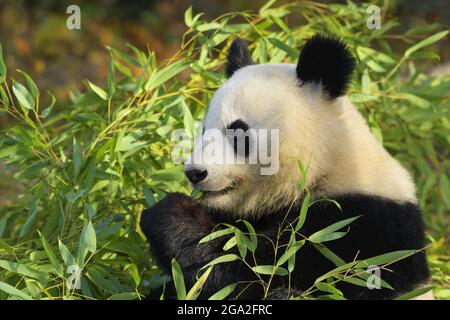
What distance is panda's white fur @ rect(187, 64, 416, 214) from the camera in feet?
9.03

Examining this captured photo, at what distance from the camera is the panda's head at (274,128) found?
9.05ft

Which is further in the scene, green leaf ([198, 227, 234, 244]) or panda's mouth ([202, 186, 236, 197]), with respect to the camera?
panda's mouth ([202, 186, 236, 197])

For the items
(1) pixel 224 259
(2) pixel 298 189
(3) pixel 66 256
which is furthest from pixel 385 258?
(3) pixel 66 256

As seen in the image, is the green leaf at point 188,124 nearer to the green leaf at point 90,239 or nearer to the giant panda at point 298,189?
the giant panda at point 298,189

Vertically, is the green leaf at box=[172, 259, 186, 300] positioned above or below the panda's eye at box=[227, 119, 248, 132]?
below

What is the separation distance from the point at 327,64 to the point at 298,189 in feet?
1.56

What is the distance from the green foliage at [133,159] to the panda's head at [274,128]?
0.58 ft

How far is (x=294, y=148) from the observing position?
2.76 meters

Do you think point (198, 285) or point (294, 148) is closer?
point (198, 285)

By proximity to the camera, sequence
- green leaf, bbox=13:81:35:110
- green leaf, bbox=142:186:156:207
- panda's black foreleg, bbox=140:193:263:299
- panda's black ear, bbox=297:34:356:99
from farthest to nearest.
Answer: green leaf, bbox=142:186:156:207, green leaf, bbox=13:81:35:110, panda's black ear, bbox=297:34:356:99, panda's black foreleg, bbox=140:193:263:299

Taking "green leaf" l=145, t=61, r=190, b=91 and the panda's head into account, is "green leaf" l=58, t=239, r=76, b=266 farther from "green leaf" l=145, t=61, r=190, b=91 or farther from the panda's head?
"green leaf" l=145, t=61, r=190, b=91

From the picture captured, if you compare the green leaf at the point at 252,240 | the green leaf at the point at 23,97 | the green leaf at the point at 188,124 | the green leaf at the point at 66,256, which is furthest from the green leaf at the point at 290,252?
the green leaf at the point at 23,97

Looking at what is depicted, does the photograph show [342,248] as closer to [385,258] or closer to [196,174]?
[385,258]

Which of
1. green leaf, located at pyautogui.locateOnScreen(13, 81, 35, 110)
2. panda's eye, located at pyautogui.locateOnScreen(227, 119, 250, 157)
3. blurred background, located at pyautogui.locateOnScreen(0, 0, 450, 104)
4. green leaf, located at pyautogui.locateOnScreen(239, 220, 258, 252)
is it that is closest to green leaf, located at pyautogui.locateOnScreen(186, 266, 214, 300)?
green leaf, located at pyautogui.locateOnScreen(239, 220, 258, 252)
